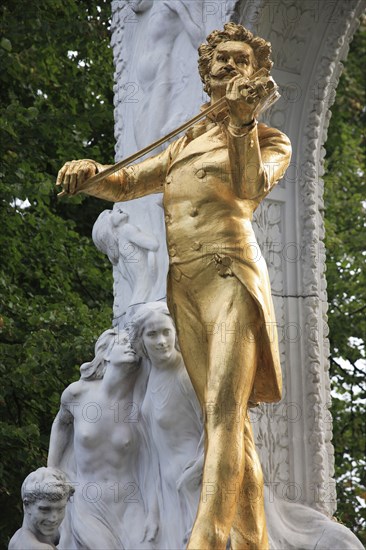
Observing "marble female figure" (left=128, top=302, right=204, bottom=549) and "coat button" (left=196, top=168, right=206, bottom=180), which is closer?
"coat button" (left=196, top=168, right=206, bottom=180)

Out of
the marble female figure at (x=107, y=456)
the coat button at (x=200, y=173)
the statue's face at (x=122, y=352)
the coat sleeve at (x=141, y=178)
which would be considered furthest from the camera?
the statue's face at (x=122, y=352)

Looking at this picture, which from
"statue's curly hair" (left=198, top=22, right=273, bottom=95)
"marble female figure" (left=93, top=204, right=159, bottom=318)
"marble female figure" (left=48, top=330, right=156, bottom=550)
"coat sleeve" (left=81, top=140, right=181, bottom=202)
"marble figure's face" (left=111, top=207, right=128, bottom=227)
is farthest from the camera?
"marble figure's face" (left=111, top=207, right=128, bottom=227)

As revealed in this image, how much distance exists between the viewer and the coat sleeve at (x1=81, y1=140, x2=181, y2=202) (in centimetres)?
710

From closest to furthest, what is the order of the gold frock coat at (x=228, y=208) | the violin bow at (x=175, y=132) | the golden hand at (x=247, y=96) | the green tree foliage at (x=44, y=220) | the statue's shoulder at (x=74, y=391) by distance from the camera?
the golden hand at (x=247, y=96)
the violin bow at (x=175, y=132)
the gold frock coat at (x=228, y=208)
the statue's shoulder at (x=74, y=391)
the green tree foliage at (x=44, y=220)

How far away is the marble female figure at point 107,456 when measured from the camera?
770 centimetres

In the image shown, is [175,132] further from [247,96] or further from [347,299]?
[347,299]

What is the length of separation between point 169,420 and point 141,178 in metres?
1.19

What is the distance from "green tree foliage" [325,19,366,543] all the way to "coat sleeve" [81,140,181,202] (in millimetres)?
6283

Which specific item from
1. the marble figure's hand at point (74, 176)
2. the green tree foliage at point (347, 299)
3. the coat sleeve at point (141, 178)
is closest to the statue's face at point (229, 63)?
the coat sleeve at point (141, 178)

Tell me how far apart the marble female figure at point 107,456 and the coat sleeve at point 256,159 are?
146 centimetres

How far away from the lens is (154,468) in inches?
304

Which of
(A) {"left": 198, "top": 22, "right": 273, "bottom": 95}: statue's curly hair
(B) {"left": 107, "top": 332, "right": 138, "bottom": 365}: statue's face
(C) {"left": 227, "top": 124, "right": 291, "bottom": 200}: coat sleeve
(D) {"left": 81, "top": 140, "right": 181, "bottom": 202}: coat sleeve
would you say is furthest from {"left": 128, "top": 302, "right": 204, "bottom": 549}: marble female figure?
(A) {"left": 198, "top": 22, "right": 273, "bottom": 95}: statue's curly hair

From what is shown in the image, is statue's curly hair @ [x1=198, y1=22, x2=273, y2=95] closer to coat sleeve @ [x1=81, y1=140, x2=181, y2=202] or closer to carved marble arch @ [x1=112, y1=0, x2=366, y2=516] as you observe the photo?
coat sleeve @ [x1=81, y1=140, x2=181, y2=202]

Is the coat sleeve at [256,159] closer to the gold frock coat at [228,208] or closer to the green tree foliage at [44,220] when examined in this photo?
the gold frock coat at [228,208]
